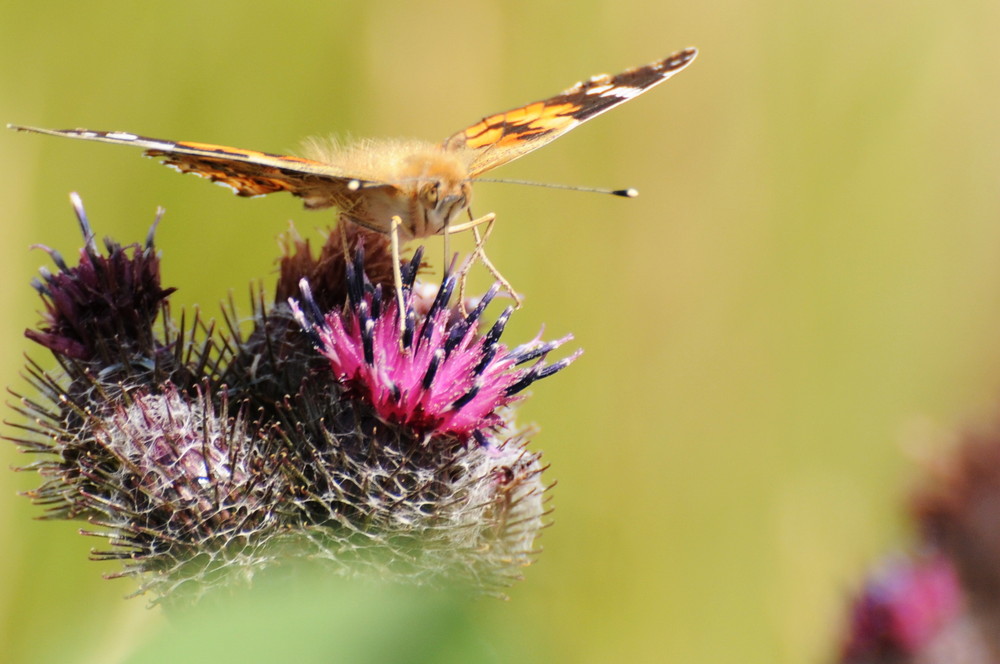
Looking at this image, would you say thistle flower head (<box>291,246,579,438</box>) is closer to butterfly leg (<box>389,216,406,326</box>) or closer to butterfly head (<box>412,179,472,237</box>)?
butterfly leg (<box>389,216,406,326</box>)

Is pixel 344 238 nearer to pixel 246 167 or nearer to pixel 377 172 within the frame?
pixel 377 172

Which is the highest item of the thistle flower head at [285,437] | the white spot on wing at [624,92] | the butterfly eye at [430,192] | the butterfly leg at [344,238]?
the white spot on wing at [624,92]

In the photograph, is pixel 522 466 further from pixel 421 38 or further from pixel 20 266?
pixel 421 38

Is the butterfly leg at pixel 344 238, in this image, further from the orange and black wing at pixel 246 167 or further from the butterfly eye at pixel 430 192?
the butterfly eye at pixel 430 192

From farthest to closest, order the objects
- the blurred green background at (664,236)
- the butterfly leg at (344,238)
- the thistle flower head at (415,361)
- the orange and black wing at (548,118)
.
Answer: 1. the blurred green background at (664,236)
2. the orange and black wing at (548,118)
3. the butterfly leg at (344,238)
4. the thistle flower head at (415,361)

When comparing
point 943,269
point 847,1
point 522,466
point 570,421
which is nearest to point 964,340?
point 943,269

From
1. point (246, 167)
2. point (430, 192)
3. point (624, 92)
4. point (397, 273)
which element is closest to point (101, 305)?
point (246, 167)

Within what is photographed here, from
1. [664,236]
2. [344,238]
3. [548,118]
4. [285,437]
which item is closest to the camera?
[285,437]

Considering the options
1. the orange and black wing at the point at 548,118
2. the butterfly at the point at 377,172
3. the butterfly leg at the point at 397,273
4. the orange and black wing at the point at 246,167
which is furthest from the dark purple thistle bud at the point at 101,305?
the orange and black wing at the point at 548,118
